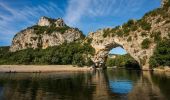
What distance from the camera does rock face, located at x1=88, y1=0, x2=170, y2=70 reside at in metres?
81.3

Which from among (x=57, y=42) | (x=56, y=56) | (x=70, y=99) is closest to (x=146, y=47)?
(x=56, y=56)

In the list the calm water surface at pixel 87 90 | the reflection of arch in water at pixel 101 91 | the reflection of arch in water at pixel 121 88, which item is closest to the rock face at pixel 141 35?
the calm water surface at pixel 87 90

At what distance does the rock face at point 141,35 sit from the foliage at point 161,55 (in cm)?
531

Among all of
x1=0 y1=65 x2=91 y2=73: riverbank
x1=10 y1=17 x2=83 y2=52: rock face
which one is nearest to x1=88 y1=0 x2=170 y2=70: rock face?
x1=0 y1=65 x2=91 y2=73: riverbank

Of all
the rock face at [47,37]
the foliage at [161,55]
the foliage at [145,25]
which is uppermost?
the rock face at [47,37]

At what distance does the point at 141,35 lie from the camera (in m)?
86.8

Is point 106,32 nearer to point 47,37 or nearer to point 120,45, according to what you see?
point 120,45

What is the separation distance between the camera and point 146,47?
83500mm

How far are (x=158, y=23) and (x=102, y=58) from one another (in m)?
34.1

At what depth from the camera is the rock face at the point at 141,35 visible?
8131 centimetres

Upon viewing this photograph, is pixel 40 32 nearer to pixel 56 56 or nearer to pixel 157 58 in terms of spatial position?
pixel 56 56

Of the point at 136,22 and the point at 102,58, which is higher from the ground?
the point at 136,22

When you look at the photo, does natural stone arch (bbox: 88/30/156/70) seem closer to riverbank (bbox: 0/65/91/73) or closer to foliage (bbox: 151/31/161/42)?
foliage (bbox: 151/31/161/42)

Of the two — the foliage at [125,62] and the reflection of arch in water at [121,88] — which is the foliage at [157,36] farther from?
the reflection of arch in water at [121,88]
